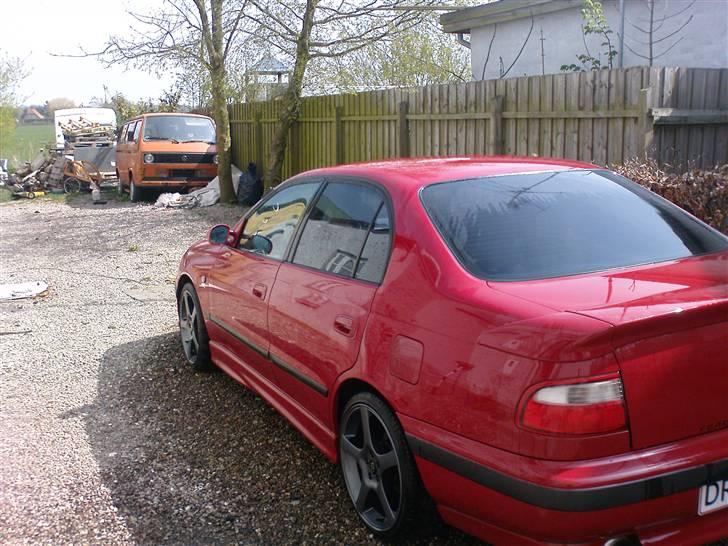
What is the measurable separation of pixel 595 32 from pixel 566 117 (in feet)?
13.7

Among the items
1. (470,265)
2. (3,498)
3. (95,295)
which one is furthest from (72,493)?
(95,295)

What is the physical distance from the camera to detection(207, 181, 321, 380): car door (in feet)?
14.5

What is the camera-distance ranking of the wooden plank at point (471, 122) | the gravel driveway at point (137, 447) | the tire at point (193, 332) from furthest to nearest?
the wooden plank at point (471, 122) < the tire at point (193, 332) < the gravel driveway at point (137, 447)

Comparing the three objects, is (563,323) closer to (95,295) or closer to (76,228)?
(95,295)

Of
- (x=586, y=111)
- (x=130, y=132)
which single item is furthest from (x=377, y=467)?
(x=130, y=132)

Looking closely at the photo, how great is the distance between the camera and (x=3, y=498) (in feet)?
13.0

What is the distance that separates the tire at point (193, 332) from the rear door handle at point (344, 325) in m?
2.29

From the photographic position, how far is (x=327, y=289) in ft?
12.2

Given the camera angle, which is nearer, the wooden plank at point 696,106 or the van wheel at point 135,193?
the wooden plank at point 696,106

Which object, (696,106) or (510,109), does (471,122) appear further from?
(696,106)

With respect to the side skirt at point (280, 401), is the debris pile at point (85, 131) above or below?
above

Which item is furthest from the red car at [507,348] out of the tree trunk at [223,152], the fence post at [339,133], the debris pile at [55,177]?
the debris pile at [55,177]

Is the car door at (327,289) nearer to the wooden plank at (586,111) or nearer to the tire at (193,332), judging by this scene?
the tire at (193,332)

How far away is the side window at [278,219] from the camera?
4.40 m
